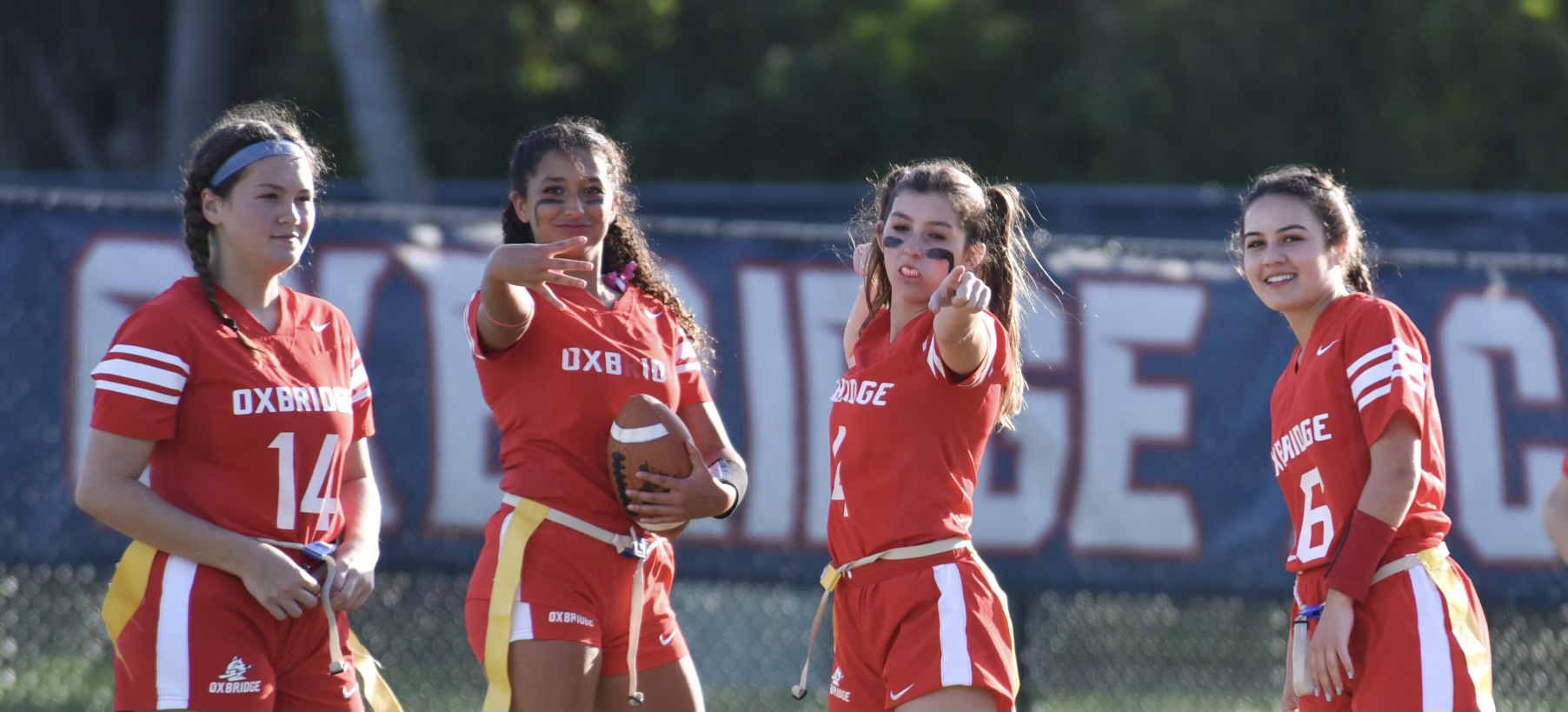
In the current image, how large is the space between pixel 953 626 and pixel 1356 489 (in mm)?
1039

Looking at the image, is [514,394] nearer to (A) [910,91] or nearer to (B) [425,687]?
(B) [425,687]

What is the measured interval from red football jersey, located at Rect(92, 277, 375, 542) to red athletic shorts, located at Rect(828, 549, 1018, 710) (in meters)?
1.32

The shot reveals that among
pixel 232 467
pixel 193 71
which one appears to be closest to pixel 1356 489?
pixel 232 467

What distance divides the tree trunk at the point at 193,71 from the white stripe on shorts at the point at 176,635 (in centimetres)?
983

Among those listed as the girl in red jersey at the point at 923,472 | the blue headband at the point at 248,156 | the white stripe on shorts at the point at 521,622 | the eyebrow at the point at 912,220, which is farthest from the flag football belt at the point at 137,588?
the eyebrow at the point at 912,220

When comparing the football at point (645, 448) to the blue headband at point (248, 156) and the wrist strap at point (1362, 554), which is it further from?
the wrist strap at point (1362, 554)

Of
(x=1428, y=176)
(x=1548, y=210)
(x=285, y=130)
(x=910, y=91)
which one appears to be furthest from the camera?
(x=910, y=91)

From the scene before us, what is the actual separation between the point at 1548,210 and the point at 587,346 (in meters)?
7.03

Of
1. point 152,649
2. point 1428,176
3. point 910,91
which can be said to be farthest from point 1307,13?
point 152,649

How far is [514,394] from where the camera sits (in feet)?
12.8

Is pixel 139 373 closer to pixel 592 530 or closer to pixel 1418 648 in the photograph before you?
pixel 592 530

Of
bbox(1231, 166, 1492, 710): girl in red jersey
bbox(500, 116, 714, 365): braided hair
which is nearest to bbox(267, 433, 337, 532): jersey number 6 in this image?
bbox(500, 116, 714, 365): braided hair

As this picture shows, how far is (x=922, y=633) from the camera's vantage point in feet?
12.0

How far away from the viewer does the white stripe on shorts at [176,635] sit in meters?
3.42
